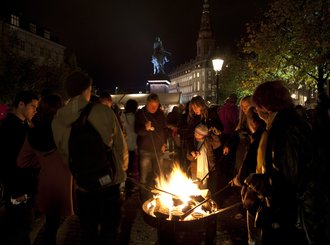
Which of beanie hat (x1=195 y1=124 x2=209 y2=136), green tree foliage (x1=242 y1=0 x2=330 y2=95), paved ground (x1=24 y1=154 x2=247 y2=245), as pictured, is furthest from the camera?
green tree foliage (x1=242 y1=0 x2=330 y2=95)

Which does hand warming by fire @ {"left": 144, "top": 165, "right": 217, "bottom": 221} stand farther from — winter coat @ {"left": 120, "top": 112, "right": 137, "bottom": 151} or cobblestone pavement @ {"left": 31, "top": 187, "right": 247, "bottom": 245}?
winter coat @ {"left": 120, "top": 112, "right": 137, "bottom": 151}

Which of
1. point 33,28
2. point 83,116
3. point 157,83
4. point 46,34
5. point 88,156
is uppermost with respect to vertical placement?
point 46,34

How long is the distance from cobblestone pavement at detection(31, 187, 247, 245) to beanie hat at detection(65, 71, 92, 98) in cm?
270

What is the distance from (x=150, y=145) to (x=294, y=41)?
1250cm

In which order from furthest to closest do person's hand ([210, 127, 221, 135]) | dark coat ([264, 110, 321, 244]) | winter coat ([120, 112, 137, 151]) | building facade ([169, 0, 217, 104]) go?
building facade ([169, 0, 217, 104]) < winter coat ([120, 112, 137, 151]) < person's hand ([210, 127, 221, 135]) < dark coat ([264, 110, 321, 244])

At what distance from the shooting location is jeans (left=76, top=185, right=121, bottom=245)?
3057 millimetres

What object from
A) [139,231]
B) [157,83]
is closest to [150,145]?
[139,231]

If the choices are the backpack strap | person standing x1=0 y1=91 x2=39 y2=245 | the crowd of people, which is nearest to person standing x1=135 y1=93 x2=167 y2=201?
the crowd of people

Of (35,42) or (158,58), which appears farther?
(35,42)

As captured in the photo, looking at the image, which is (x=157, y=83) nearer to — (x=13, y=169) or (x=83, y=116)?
(x=13, y=169)

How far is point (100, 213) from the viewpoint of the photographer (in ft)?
10.2

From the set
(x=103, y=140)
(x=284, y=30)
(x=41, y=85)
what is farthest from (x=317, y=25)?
(x=41, y=85)

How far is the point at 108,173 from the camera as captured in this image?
2934mm

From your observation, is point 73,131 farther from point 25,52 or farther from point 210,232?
point 25,52
